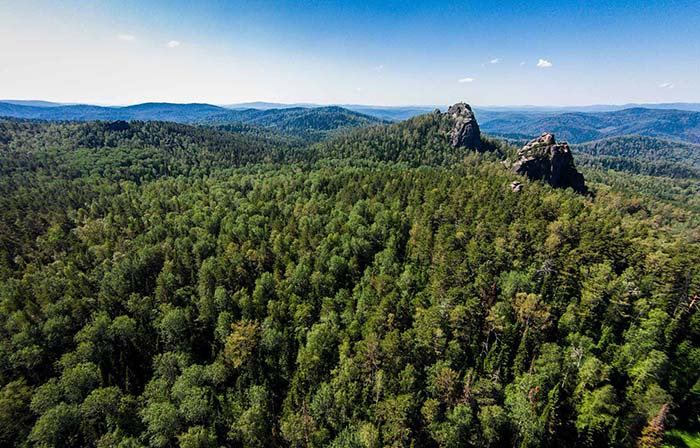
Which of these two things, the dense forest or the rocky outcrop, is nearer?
the dense forest

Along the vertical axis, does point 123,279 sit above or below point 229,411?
above

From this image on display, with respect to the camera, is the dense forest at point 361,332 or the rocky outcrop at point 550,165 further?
the rocky outcrop at point 550,165

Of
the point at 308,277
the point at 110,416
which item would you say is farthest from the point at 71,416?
the point at 308,277

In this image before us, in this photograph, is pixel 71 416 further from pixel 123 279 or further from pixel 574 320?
pixel 574 320

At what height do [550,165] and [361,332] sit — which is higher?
[550,165]

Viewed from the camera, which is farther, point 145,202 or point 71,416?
point 145,202
